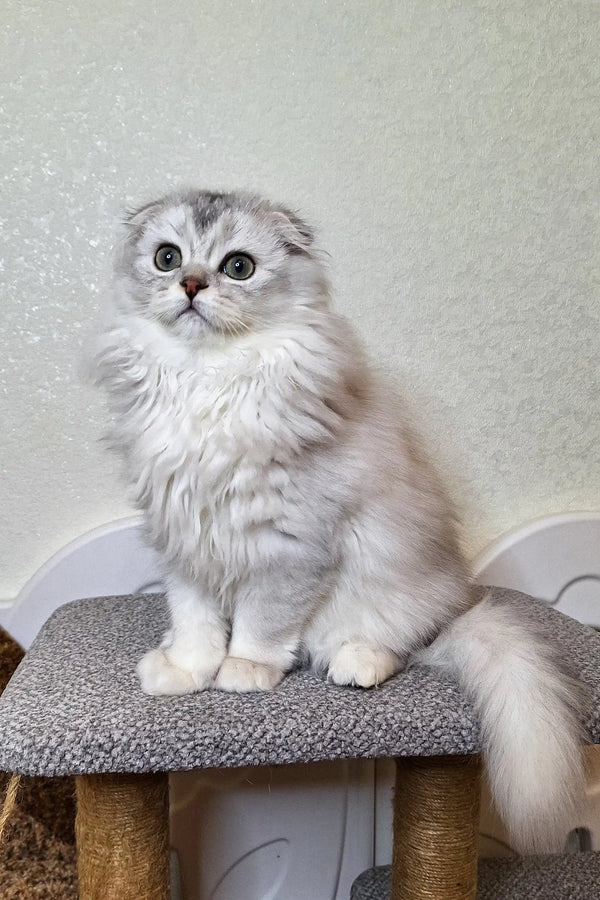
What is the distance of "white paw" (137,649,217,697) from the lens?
2.94ft

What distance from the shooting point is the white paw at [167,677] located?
2.94 feet

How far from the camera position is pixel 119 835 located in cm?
90

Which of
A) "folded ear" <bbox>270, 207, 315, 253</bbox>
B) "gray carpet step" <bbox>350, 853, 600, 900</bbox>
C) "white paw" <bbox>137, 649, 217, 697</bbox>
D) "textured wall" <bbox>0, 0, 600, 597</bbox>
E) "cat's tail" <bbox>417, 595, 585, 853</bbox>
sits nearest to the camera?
"cat's tail" <bbox>417, 595, 585, 853</bbox>

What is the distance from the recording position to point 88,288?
4.71 ft

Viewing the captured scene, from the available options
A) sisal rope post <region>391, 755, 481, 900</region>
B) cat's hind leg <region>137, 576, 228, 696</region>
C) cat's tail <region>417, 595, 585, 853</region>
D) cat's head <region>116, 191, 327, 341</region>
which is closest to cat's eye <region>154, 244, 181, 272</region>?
cat's head <region>116, 191, 327, 341</region>

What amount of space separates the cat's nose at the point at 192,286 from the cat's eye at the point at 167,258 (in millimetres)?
75

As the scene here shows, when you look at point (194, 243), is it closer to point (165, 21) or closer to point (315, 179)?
point (315, 179)

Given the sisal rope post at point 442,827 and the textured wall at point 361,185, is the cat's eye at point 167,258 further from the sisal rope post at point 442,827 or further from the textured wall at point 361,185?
the sisal rope post at point 442,827

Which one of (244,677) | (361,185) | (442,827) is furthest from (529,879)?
(361,185)

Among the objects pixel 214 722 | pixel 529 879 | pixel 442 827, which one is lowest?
pixel 529 879

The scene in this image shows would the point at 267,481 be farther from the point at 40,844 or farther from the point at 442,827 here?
the point at 40,844

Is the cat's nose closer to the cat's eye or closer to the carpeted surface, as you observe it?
the cat's eye

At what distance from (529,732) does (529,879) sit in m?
0.61

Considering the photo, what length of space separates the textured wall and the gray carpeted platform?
0.63m
